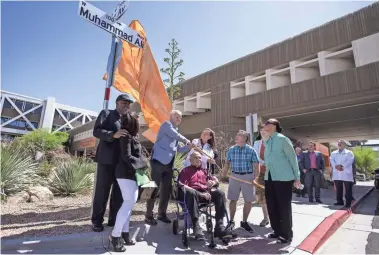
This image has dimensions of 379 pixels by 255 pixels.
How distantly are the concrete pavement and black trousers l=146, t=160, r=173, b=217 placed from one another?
7.96ft

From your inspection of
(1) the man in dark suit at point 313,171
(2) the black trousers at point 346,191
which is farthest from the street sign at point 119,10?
(2) the black trousers at point 346,191

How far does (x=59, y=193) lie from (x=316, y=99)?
11725 mm

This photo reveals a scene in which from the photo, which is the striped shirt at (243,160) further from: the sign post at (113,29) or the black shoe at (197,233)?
the sign post at (113,29)

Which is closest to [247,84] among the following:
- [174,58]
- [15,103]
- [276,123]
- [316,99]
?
[316,99]

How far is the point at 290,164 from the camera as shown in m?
3.88

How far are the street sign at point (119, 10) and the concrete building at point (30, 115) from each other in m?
44.8

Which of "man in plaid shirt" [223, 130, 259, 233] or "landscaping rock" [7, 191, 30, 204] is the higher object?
"man in plaid shirt" [223, 130, 259, 233]

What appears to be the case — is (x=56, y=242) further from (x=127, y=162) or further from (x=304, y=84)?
(x=304, y=84)

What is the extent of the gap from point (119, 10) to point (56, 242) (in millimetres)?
3599

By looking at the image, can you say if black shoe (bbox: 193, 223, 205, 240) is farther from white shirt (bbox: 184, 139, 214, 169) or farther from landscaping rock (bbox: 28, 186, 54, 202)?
landscaping rock (bbox: 28, 186, 54, 202)

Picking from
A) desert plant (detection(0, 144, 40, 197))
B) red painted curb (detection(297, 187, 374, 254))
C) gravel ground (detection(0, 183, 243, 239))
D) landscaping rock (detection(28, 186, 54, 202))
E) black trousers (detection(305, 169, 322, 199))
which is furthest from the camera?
black trousers (detection(305, 169, 322, 199))

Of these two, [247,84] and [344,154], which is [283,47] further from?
[344,154]

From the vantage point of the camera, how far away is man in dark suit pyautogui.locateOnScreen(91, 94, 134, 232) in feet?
11.3

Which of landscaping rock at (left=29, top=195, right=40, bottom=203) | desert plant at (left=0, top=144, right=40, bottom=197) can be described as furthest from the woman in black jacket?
desert plant at (left=0, top=144, right=40, bottom=197)
